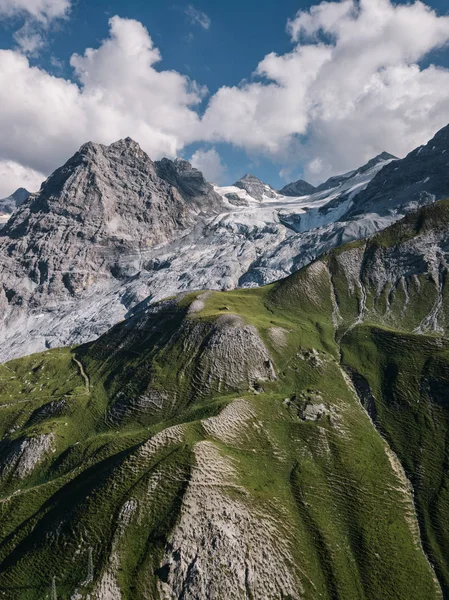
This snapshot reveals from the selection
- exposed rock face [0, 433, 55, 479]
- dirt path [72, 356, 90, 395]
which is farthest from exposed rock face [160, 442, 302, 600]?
dirt path [72, 356, 90, 395]

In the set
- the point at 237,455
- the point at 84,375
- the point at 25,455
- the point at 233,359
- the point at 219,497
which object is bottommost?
the point at 25,455

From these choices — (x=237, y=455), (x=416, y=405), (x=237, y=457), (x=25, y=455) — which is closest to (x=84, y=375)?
(x=25, y=455)

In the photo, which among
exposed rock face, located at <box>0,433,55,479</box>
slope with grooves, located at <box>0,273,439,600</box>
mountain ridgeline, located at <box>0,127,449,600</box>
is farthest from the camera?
exposed rock face, located at <box>0,433,55,479</box>

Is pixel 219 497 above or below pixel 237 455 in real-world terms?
below

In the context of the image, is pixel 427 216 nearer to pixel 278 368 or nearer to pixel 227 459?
pixel 278 368

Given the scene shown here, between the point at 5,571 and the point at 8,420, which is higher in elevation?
the point at 8,420

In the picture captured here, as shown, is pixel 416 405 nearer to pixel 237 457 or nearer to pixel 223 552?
pixel 237 457

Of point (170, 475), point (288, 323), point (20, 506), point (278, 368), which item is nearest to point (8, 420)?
point (20, 506)

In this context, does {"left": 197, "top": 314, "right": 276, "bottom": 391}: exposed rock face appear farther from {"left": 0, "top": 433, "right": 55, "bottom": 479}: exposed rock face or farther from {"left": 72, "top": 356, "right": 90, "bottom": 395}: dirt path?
{"left": 0, "top": 433, "right": 55, "bottom": 479}: exposed rock face
